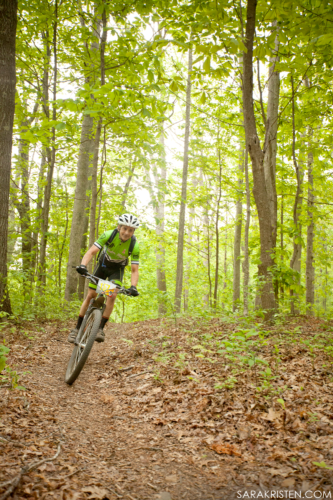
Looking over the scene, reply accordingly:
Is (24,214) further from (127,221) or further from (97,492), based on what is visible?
(97,492)

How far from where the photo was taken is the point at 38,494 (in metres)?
1.87

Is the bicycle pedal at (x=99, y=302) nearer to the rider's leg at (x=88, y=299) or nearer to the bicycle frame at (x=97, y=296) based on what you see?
the bicycle frame at (x=97, y=296)

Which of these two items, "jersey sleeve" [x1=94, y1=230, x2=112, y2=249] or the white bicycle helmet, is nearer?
the white bicycle helmet

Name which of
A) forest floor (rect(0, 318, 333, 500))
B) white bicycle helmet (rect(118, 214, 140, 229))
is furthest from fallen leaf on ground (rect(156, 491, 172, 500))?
white bicycle helmet (rect(118, 214, 140, 229))

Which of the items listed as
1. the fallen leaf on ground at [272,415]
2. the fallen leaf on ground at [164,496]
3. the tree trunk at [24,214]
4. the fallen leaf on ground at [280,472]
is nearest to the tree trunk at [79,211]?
the tree trunk at [24,214]

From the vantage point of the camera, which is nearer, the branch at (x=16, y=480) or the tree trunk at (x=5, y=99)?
the branch at (x=16, y=480)

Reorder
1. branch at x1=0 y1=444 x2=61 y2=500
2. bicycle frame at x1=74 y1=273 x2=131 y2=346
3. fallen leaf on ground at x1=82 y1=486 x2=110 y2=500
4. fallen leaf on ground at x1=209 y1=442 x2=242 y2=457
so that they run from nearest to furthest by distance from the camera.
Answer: branch at x1=0 y1=444 x2=61 y2=500
fallen leaf on ground at x1=82 y1=486 x2=110 y2=500
fallen leaf on ground at x1=209 y1=442 x2=242 y2=457
bicycle frame at x1=74 y1=273 x2=131 y2=346

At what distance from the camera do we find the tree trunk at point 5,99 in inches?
198

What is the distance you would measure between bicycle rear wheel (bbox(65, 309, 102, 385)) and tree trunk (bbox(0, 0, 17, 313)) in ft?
6.47

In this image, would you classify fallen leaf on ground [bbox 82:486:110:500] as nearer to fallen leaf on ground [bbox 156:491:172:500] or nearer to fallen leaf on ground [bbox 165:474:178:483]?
fallen leaf on ground [bbox 156:491:172:500]

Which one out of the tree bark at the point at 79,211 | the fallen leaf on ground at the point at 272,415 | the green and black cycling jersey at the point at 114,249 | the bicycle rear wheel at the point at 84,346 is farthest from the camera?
the tree bark at the point at 79,211

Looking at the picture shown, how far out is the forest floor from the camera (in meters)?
2.15

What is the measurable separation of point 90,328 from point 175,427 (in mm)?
2079

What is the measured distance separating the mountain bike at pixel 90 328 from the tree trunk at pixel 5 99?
1891 mm
